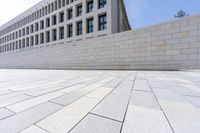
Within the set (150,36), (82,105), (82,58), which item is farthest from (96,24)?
(82,105)

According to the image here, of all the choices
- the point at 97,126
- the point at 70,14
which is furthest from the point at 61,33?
the point at 97,126

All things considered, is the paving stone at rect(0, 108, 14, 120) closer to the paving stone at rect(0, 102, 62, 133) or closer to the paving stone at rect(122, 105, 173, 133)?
the paving stone at rect(0, 102, 62, 133)

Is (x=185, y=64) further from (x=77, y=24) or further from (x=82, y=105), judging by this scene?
(x=77, y=24)

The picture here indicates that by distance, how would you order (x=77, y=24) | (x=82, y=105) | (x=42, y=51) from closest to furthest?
1. (x=82, y=105)
2. (x=42, y=51)
3. (x=77, y=24)

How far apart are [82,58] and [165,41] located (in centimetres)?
694

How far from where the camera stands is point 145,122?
1.12 meters

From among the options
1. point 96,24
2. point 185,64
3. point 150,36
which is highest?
point 96,24

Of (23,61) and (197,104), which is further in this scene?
(23,61)

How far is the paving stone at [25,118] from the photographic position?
42.5 inches

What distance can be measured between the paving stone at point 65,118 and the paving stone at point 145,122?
0.54m

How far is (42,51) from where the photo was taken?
45.7 feet

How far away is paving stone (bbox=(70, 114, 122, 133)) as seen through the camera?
39.4 inches

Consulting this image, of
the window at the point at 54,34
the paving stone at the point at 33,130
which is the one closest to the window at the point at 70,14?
the window at the point at 54,34

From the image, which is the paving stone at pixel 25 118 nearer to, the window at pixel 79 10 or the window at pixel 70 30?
the window at pixel 70 30
